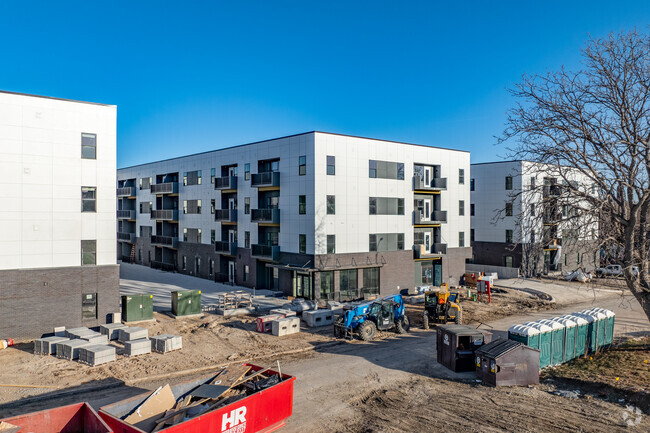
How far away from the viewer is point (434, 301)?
2719cm

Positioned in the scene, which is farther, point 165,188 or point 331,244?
point 165,188

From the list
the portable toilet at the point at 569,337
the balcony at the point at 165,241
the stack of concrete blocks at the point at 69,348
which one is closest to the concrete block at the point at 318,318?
the stack of concrete blocks at the point at 69,348

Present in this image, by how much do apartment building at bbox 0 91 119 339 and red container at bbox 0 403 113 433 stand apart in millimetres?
14950

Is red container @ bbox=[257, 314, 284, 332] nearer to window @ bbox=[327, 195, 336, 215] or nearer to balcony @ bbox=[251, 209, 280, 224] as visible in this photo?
window @ bbox=[327, 195, 336, 215]

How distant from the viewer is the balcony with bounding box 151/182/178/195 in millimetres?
50156

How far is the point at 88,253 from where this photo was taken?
2433cm

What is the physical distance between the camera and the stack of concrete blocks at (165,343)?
20.1m

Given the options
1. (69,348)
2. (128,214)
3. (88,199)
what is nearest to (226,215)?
(88,199)

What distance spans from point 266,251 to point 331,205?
7.54 meters

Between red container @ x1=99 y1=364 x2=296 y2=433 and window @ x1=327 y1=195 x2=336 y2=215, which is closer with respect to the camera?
red container @ x1=99 y1=364 x2=296 y2=433

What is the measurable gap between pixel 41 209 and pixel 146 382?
1281 cm

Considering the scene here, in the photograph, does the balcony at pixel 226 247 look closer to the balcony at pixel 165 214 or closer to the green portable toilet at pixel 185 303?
the balcony at pixel 165 214

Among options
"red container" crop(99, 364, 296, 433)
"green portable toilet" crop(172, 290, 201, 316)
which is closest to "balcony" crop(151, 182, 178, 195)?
"green portable toilet" crop(172, 290, 201, 316)

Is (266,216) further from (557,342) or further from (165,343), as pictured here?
(557,342)
